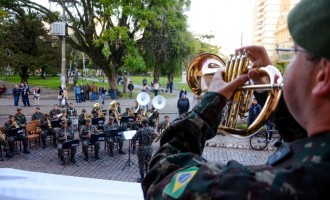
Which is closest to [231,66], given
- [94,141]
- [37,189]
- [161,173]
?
[161,173]

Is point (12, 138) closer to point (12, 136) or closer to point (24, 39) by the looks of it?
point (12, 136)

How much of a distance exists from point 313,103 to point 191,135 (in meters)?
0.54

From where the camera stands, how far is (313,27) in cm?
95

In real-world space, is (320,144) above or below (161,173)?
above

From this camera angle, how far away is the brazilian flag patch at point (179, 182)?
1.05m

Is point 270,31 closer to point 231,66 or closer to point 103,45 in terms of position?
point 103,45

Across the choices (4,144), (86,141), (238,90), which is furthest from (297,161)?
(4,144)

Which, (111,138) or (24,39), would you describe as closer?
(111,138)

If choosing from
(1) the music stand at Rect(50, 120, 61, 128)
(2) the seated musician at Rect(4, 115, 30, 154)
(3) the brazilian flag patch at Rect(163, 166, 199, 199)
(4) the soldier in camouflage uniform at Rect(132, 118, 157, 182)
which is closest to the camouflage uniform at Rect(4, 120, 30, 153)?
(2) the seated musician at Rect(4, 115, 30, 154)

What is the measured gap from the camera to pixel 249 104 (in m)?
2.09

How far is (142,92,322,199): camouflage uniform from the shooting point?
899 mm

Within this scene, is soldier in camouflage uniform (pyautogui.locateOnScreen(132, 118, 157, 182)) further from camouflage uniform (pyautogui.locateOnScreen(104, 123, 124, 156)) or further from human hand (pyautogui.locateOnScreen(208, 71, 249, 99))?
human hand (pyautogui.locateOnScreen(208, 71, 249, 99))

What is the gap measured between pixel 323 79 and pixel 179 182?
1.80 feet

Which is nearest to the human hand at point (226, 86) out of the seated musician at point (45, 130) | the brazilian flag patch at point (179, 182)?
the brazilian flag patch at point (179, 182)
